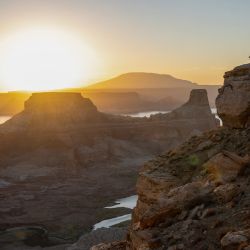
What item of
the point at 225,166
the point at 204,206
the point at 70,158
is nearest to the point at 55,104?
the point at 70,158

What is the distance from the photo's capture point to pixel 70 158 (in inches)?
3617

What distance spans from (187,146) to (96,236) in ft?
96.2

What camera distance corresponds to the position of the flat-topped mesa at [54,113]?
9700 cm

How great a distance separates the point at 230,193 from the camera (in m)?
13.8

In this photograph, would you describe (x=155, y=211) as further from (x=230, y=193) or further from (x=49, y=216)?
(x=49, y=216)

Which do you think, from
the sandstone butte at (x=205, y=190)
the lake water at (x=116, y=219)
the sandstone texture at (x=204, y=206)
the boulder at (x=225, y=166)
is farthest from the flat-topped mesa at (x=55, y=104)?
the boulder at (x=225, y=166)

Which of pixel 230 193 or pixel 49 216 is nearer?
pixel 230 193

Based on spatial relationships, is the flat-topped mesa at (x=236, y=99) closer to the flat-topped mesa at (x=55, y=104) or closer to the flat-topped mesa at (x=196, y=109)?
the flat-topped mesa at (x=55, y=104)

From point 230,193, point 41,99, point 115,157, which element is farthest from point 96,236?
point 41,99

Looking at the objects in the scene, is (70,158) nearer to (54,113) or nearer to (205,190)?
(54,113)

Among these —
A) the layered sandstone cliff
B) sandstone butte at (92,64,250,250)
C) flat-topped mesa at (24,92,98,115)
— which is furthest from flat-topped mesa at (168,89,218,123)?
the layered sandstone cliff

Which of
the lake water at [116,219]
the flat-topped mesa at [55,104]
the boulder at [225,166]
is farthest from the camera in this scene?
the flat-topped mesa at [55,104]

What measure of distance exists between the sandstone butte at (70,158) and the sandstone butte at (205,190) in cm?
3386

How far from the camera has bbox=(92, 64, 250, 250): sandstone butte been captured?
12.3 metres
